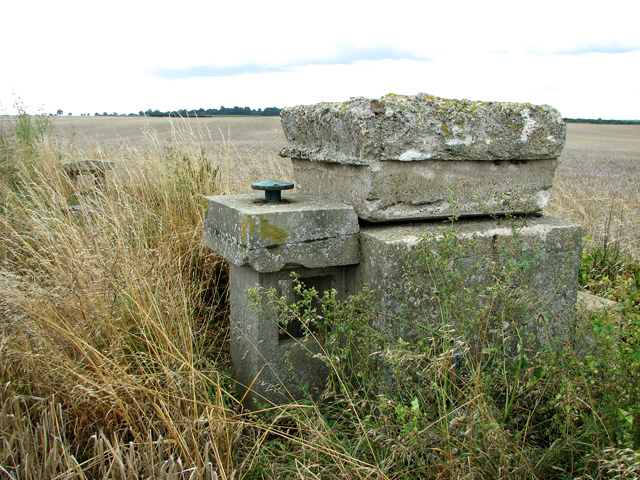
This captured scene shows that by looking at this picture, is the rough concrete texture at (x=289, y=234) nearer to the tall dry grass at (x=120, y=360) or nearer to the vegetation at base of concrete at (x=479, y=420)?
the vegetation at base of concrete at (x=479, y=420)

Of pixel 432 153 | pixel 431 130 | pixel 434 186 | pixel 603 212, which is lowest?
pixel 603 212

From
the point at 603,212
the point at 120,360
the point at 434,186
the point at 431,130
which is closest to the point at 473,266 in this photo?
the point at 434,186

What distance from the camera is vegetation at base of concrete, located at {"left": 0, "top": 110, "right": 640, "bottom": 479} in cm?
169

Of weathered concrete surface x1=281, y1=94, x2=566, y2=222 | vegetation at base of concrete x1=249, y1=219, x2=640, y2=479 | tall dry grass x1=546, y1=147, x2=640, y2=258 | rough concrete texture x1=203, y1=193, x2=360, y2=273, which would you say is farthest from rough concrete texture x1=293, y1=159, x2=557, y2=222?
tall dry grass x1=546, y1=147, x2=640, y2=258

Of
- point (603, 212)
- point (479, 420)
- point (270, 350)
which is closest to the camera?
point (479, 420)

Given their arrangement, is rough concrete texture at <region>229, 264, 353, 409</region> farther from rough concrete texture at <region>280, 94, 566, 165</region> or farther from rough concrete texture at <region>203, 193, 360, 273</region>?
rough concrete texture at <region>280, 94, 566, 165</region>

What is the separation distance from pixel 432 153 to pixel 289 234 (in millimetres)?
739

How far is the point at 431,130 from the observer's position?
2318 millimetres

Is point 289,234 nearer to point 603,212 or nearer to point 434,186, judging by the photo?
point 434,186

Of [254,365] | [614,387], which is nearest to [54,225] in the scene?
[254,365]

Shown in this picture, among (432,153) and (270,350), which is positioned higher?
(432,153)

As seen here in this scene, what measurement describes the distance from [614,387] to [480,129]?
4.03 ft

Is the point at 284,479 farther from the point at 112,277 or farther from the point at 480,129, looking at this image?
the point at 480,129

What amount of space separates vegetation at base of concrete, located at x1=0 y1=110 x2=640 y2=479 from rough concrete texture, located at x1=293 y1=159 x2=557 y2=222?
0.28 metres
